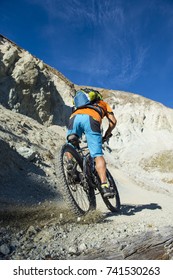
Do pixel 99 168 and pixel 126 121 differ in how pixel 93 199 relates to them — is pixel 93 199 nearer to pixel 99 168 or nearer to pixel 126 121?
pixel 99 168

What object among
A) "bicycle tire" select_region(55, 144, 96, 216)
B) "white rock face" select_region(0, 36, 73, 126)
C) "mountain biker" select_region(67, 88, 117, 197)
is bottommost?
"bicycle tire" select_region(55, 144, 96, 216)

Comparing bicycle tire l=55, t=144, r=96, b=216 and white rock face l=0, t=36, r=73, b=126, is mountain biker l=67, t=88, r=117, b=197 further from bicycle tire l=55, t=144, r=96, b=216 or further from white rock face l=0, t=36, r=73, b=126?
white rock face l=0, t=36, r=73, b=126

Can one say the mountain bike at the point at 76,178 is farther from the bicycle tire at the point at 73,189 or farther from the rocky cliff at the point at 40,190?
the rocky cliff at the point at 40,190

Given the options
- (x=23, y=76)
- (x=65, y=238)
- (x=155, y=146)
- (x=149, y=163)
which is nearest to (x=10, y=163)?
(x=65, y=238)

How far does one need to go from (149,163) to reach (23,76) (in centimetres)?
3258

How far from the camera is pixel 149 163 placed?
53844 millimetres

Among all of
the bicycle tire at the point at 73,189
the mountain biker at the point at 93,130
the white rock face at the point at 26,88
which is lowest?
→ the bicycle tire at the point at 73,189

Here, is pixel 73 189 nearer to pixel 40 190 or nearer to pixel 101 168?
pixel 101 168

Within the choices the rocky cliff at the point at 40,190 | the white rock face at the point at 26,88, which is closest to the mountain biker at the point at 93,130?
the rocky cliff at the point at 40,190

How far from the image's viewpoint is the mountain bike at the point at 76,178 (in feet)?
17.7

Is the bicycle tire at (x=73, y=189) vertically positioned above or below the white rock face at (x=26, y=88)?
below

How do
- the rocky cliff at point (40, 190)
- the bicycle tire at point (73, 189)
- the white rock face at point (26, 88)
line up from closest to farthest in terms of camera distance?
the rocky cliff at point (40, 190)
the bicycle tire at point (73, 189)
the white rock face at point (26, 88)

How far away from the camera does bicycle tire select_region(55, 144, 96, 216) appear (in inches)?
211

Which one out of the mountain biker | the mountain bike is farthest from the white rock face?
the mountain bike
